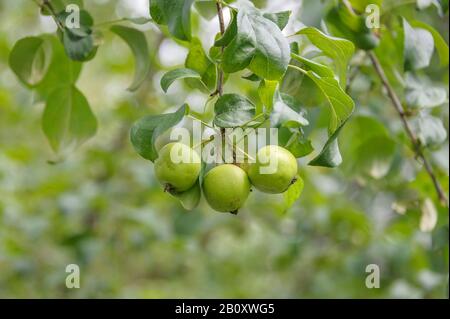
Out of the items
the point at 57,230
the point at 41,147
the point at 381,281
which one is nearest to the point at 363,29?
the point at 381,281

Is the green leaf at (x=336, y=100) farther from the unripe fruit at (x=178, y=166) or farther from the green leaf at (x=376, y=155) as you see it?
the green leaf at (x=376, y=155)

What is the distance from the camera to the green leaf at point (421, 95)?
100 centimetres

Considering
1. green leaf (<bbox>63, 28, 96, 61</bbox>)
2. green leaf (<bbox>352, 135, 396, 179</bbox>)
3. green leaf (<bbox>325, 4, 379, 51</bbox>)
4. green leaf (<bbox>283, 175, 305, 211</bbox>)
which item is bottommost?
green leaf (<bbox>283, 175, 305, 211</bbox>)

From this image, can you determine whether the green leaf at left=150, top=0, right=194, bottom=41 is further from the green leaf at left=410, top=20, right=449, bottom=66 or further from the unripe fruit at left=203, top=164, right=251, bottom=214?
the green leaf at left=410, top=20, right=449, bottom=66

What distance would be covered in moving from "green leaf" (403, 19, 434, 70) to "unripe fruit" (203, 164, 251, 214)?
1.43 ft

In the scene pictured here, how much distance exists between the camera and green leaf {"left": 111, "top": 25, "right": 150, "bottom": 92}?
3.24 feet

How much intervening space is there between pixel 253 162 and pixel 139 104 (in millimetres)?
1411

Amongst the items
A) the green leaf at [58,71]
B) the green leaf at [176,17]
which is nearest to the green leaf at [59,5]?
the green leaf at [58,71]

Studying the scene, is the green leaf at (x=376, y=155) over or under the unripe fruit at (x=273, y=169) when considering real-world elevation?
over

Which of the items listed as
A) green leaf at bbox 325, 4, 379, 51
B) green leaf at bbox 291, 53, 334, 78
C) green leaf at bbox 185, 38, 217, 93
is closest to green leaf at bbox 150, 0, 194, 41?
green leaf at bbox 185, 38, 217, 93

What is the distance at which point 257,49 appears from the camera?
63 cm

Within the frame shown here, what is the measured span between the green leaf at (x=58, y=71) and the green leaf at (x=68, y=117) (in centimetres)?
2
